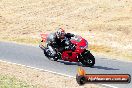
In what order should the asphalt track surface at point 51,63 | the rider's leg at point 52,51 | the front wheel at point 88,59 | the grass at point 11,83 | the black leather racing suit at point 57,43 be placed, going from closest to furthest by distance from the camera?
the grass at point 11,83
the asphalt track surface at point 51,63
the front wheel at point 88,59
the black leather racing suit at point 57,43
the rider's leg at point 52,51

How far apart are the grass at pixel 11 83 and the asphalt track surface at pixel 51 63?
2949 mm

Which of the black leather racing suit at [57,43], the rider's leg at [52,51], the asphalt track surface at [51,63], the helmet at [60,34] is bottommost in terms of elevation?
the asphalt track surface at [51,63]

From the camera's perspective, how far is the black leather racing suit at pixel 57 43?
22.5 metres

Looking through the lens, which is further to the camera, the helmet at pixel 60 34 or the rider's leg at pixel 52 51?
the rider's leg at pixel 52 51

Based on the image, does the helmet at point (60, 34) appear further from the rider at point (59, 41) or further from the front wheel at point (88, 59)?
the front wheel at point (88, 59)

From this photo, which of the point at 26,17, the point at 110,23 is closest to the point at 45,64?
the point at 110,23

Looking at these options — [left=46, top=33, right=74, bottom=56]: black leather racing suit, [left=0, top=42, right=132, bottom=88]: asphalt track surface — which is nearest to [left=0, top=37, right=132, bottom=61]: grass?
[left=0, top=42, right=132, bottom=88]: asphalt track surface

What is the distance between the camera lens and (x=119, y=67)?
22.0m

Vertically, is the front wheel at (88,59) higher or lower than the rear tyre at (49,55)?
higher

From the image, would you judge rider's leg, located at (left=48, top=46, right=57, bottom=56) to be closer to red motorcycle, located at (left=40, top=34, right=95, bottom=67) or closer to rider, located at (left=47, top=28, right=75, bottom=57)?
rider, located at (left=47, top=28, right=75, bottom=57)

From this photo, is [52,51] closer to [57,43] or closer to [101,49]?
[57,43]

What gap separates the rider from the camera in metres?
22.4

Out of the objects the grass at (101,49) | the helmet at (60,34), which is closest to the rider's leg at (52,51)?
the helmet at (60,34)

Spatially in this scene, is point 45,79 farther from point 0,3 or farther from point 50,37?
point 0,3
